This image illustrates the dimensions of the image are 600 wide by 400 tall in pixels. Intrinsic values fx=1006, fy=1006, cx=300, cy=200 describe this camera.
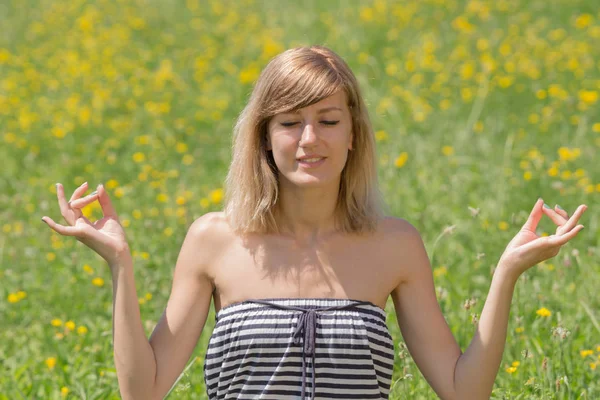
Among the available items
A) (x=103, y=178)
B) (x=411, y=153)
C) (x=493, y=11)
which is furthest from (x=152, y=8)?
(x=411, y=153)

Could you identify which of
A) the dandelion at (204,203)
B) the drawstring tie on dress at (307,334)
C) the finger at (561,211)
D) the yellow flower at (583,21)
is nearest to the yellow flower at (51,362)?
the drawstring tie on dress at (307,334)

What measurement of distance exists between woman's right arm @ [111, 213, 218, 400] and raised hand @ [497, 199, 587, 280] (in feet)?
2.14

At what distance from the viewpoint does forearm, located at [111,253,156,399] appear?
6.87 feet

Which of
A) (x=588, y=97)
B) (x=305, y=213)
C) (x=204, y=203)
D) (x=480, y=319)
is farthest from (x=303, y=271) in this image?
(x=588, y=97)

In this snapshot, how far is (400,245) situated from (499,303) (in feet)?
0.89

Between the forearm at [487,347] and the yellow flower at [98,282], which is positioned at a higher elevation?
the forearm at [487,347]

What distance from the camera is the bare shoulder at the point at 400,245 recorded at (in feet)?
7.32

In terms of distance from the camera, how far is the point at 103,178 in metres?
5.56

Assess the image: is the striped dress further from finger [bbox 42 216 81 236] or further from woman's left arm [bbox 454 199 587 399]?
finger [bbox 42 216 81 236]

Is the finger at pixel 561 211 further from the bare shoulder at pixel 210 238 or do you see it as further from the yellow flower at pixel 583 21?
the yellow flower at pixel 583 21

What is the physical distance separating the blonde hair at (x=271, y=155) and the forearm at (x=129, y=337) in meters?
0.29

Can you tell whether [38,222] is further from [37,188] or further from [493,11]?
[493,11]

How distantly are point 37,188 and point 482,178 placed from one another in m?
2.42

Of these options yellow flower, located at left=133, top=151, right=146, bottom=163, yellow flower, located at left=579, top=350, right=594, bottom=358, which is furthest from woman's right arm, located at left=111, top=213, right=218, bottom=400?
yellow flower, located at left=133, top=151, right=146, bottom=163
